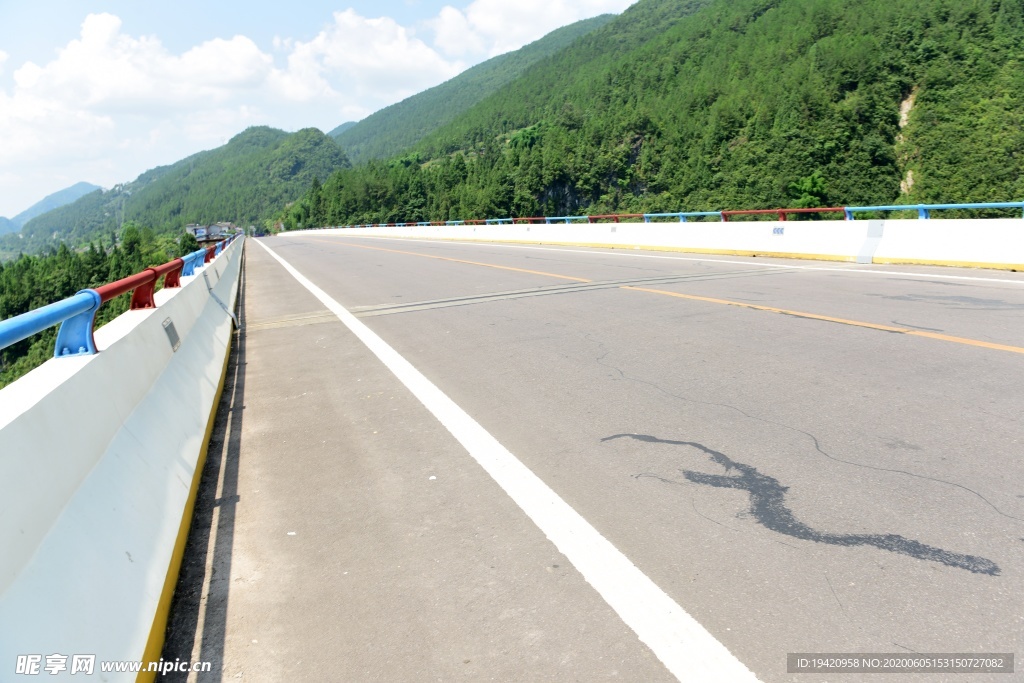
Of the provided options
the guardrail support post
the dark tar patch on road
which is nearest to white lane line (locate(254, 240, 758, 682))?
the dark tar patch on road

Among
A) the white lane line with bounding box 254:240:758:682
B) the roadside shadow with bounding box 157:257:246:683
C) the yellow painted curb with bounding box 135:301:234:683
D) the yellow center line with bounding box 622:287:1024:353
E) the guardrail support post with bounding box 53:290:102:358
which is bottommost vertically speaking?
the yellow center line with bounding box 622:287:1024:353

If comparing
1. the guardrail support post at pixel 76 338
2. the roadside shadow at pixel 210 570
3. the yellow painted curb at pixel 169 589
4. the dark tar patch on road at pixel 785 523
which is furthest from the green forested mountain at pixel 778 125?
the guardrail support post at pixel 76 338

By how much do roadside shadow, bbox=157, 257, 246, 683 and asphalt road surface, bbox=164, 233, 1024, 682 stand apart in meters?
0.01

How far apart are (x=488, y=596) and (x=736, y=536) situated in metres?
1.28


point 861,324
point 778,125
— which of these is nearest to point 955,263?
point 861,324

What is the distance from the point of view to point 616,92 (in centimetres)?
16550

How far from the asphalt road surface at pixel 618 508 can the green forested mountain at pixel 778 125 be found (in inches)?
3665

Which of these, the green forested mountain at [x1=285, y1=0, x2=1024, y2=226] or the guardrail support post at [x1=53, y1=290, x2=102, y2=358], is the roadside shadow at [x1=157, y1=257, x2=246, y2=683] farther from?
the green forested mountain at [x1=285, y1=0, x2=1024, y2=226]

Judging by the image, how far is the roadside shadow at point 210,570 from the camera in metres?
2.71

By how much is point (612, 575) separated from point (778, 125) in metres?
117

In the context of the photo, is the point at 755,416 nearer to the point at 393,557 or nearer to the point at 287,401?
the point at 393,557

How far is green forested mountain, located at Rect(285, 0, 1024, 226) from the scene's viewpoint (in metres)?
90.4

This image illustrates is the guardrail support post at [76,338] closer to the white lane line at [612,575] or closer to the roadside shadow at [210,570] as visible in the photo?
the roadside shadow at [210,570]

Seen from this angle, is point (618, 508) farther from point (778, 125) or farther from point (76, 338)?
point (778, 125)
